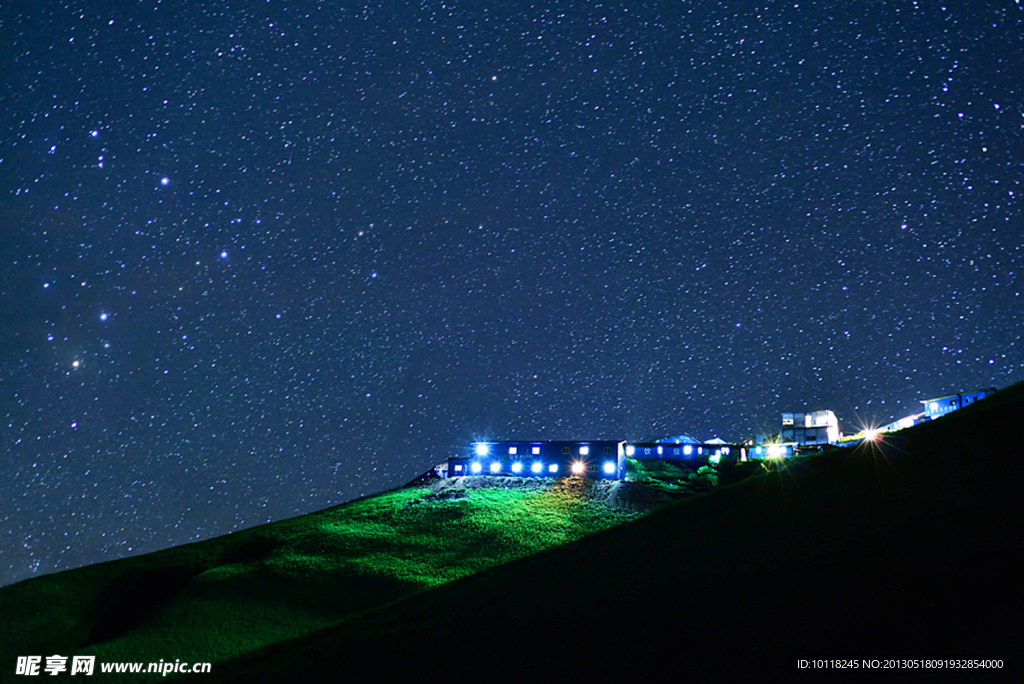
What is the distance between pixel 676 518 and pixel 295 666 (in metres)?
26.0

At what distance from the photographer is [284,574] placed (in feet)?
204

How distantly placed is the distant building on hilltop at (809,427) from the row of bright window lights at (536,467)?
37.0m

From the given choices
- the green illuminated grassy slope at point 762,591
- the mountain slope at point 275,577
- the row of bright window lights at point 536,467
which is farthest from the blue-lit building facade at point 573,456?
the green illuminated grassy slope at point 762,591

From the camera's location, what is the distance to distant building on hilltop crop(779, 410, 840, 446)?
361 ft

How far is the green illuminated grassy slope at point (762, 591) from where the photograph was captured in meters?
23.1

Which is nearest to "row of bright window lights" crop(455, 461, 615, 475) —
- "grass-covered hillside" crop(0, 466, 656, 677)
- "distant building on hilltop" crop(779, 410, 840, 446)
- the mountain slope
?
"grass-covered hillside" crop(0, 466, 656, 677)

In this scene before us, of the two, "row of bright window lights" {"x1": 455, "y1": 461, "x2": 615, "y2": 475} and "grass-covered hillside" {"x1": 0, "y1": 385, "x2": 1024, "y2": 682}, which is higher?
"row of bright window lights" {"x1": 455, "y1": 461, "x2": 615, "y2": 475}

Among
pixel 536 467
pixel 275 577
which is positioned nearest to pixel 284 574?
pixel 275 577

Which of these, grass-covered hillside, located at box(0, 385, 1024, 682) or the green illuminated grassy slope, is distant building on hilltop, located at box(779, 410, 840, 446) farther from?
the green illuminated grassy slope

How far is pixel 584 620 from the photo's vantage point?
31.1 meters

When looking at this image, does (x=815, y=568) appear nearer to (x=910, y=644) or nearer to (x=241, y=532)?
(x=910, y=644)

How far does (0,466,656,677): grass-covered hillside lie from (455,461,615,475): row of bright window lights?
381 inches

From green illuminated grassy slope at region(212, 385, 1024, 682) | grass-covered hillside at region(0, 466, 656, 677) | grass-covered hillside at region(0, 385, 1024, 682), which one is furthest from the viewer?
grass-covered hillside at region(0, 466, 656, 677)

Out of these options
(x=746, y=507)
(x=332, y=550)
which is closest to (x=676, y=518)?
(x=746, y=507)
